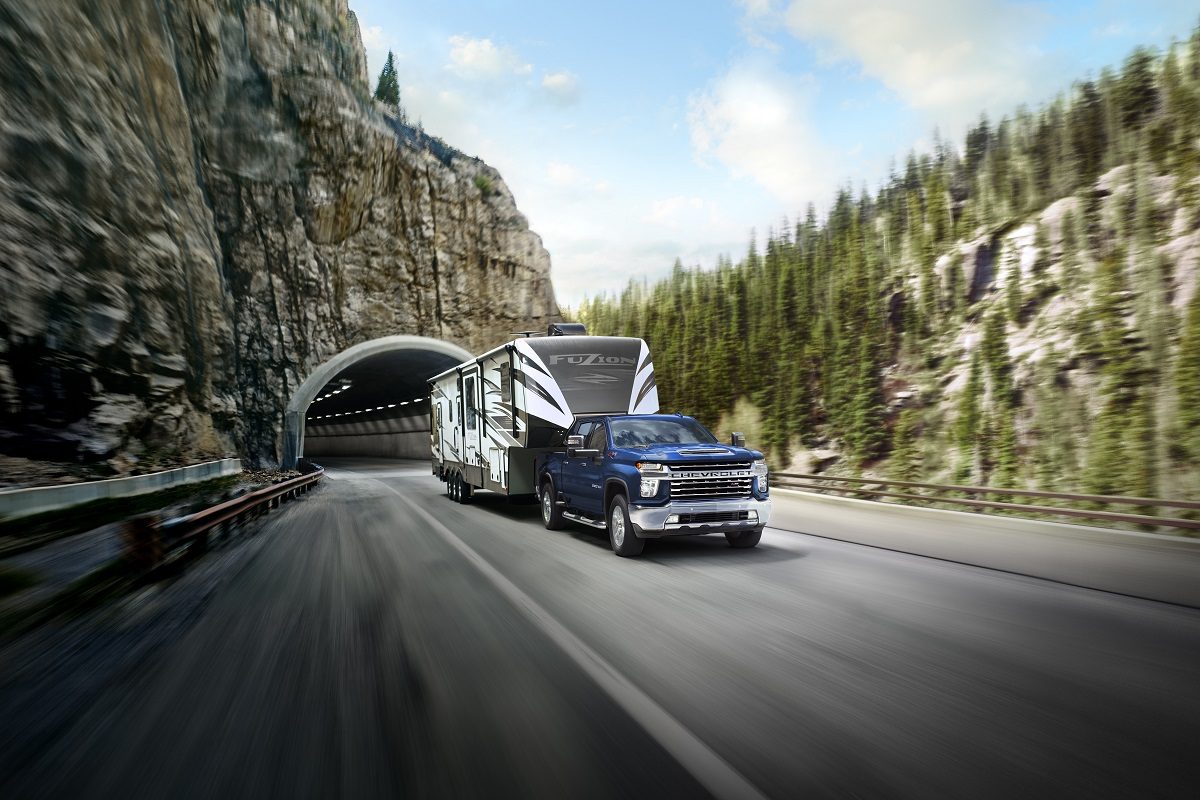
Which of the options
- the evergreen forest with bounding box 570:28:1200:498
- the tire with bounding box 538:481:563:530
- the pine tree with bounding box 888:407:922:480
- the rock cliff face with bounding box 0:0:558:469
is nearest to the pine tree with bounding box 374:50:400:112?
the rock cliff face with bounding box 0:0:558:469

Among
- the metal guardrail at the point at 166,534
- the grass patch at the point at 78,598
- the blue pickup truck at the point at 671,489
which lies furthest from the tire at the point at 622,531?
the grass patch at the point at 78,598

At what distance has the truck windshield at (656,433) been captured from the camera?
→ 37.6ft

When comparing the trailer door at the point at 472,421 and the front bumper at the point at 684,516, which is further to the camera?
the trailer door at the point at 472,421

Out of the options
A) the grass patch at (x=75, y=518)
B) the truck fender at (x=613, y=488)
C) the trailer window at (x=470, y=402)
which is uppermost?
the trailer window at (x=470, y=402)

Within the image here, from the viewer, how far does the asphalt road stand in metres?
3.28

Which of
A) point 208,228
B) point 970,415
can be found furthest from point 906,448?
point 208,228

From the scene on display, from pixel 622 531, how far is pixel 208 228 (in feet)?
102

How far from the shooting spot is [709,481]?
10.0 metres

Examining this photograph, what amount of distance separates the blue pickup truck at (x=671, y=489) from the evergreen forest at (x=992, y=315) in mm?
17125

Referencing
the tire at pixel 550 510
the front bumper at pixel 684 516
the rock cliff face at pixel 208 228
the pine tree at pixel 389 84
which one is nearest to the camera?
the front bumper at pixel 684 516

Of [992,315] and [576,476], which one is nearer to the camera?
[576,476]

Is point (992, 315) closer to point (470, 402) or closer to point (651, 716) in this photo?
point (470, 402)

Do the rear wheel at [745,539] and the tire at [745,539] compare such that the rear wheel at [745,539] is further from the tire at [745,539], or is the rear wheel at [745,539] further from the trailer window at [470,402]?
the trailer window at [470,402]

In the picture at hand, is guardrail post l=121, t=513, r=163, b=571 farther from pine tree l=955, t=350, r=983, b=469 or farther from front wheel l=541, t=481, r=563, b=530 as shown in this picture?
pine tree l=955, t=350, r=983, b=469
